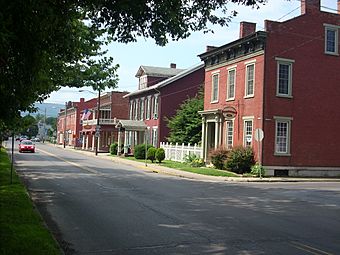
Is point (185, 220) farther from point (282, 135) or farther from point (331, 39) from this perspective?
point (331, 39)

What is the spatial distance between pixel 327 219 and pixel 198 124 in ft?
102

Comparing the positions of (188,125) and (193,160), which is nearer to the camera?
(193,160)

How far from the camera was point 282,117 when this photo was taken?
102 ft

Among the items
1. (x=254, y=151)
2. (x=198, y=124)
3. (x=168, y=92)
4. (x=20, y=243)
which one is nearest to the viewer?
(x=20, y=243)

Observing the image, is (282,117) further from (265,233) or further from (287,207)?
(265,233)

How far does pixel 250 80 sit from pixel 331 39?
6379 mm

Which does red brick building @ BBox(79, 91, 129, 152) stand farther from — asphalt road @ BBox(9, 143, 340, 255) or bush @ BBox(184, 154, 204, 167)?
asphalt road @ BBox(9, 143, 340, 255)

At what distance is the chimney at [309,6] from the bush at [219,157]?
10.8 m

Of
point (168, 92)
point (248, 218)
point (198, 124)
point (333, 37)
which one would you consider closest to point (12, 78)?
point (248, 218)

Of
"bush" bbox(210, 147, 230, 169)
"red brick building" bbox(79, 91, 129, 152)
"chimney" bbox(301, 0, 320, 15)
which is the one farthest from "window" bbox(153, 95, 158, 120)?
"chimney" bbox(301, 0, 320, 15)

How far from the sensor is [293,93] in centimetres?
3153

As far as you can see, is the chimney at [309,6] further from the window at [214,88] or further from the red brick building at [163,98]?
the red brick building at [163,98]

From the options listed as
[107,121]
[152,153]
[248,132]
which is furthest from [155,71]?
[248,132]

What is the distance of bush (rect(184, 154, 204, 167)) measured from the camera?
3581 cm
